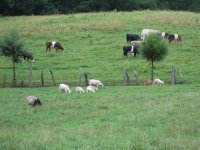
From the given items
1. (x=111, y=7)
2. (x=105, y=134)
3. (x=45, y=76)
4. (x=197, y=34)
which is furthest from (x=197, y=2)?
(x=105, y=134)

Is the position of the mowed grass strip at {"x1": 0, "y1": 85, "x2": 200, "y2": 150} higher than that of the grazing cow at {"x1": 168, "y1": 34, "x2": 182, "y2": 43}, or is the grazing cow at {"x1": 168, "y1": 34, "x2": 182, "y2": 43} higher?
the grazing cow at {"x1": 168, "y1": 34, "x2": 182, "y2": 43}

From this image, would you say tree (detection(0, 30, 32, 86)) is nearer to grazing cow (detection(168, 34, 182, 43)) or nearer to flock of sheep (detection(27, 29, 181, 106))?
flock of sheep (detection(27, 29, 181, 106))

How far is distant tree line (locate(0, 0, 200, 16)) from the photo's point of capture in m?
89.8

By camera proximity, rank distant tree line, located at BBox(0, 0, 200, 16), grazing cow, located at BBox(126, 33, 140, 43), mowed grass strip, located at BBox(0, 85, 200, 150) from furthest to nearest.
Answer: distant tree line, located at BBox(0, 0, 200, 16) → grazing cow, located at BBox(126, 33, 140, 43) → mowed grass strip, located at BBox(0, 85, 200, 150)

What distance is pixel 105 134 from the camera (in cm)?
1477

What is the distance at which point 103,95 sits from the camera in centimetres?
2847

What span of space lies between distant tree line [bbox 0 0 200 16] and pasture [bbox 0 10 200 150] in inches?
803

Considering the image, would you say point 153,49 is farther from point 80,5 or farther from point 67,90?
point 80,5

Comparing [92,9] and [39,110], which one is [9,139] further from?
[92,9]

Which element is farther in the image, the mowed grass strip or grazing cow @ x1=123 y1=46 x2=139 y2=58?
grazing cow @ x1=123 y1=46 x2=139 y2=58

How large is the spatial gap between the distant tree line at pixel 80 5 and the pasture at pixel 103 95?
2040cm

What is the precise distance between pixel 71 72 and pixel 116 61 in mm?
5947

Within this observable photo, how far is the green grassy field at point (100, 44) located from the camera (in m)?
41.7

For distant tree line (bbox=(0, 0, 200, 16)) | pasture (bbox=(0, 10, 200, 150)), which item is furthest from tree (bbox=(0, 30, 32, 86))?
distant tree line (bbox=(0, 0, 200, 16))
